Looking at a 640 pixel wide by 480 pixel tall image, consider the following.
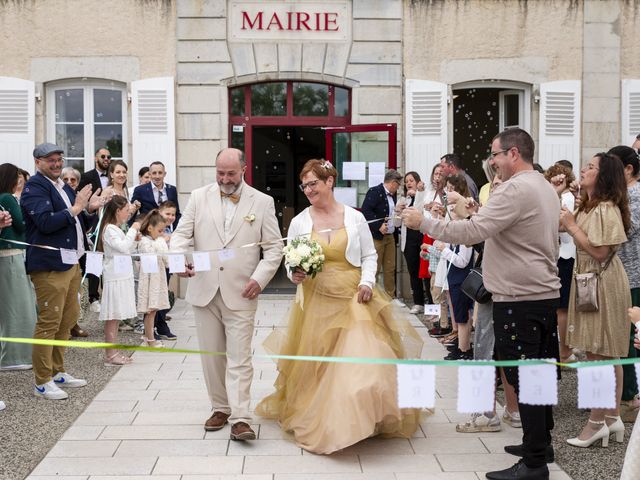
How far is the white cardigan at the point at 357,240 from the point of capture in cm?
632

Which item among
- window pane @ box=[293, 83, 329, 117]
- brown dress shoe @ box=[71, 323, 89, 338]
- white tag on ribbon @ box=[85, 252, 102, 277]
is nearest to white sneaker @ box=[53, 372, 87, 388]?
white tag on ribbon @ box=[85, 252, 102, 277]

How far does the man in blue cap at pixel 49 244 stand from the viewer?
279 inches

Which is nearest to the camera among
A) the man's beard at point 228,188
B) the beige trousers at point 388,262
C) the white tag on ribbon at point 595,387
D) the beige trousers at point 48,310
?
the white tag on ribbon at point 595,387

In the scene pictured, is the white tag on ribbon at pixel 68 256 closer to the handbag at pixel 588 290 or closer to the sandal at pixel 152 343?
the sandal at pixel 152 343

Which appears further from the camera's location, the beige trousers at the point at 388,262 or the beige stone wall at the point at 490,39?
the beige stone wall at the point at 490,39

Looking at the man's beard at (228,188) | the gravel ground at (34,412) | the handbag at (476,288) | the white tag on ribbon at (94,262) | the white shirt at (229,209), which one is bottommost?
the gravel ground at (34,412)

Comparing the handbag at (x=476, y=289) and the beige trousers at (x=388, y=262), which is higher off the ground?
the handbag at (x=476, y=289)

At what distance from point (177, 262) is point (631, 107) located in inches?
379

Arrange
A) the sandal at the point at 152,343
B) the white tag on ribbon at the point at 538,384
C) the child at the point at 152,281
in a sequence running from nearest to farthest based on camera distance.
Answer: the white tag on ribbon at the point at 538,384 < the child at the point at 152,281 < the sandal at the point at 152,343

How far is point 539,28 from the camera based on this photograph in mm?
13391

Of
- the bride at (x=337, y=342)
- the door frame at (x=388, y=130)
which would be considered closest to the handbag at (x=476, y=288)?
the bride at (x=337, y=342)

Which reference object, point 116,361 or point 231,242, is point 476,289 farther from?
point 116,361

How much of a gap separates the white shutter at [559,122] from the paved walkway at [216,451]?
7.12 meters

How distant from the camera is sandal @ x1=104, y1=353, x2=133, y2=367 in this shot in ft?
28.5
